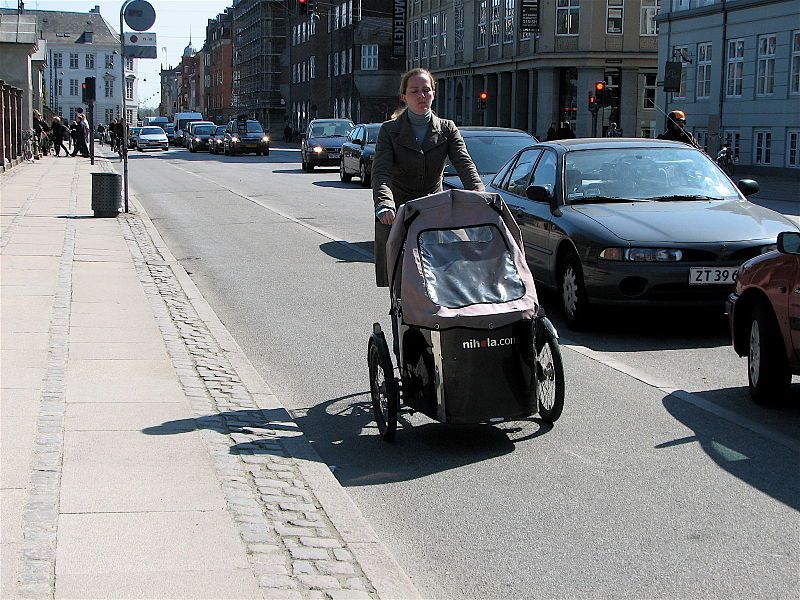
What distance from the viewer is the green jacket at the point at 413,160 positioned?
7180 mm

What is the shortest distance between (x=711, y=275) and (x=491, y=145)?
797 centimetres

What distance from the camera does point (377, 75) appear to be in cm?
9019

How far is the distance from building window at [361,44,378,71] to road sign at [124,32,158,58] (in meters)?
69.7

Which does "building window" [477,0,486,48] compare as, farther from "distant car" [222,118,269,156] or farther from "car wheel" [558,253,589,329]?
"car wheel" [558,253,589,329]

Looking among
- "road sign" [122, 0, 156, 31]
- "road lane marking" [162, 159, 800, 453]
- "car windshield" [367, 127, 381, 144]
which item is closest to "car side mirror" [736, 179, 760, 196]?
"road lane marking" [162, 159, 800, 453]

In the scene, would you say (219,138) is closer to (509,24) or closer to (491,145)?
(509,24)

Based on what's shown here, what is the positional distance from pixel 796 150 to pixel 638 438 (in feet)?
120

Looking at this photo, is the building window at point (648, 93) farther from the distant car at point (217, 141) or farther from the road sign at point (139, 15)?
the road sign at point (139, 15)

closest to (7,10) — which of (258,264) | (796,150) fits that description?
(796,150)

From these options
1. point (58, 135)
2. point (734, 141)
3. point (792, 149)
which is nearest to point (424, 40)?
point (58, 135)

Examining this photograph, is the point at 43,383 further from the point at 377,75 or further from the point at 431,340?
the point at 377,75

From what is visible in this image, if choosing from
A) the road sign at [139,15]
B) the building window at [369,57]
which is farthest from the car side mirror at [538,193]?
the building window at [369,57]

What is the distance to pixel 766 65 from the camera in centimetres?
4347

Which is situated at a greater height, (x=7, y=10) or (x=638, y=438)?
(x=7, y=10)
